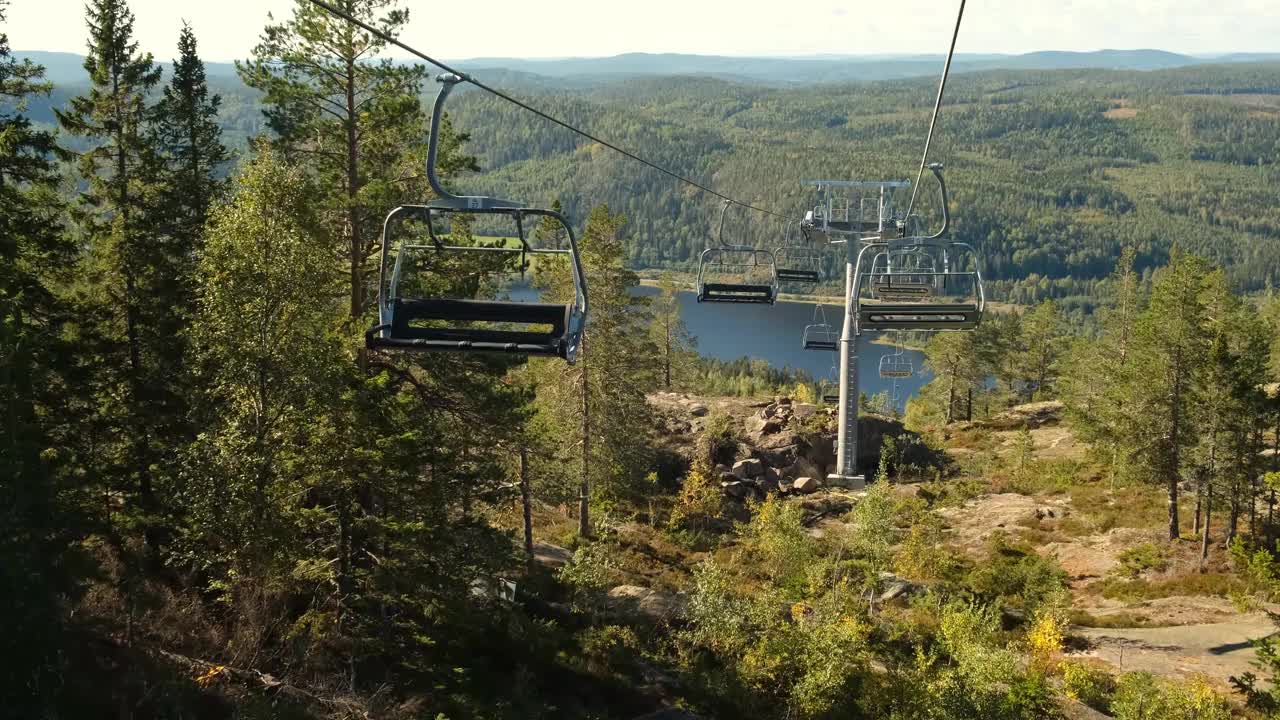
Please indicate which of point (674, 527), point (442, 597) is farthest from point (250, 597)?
point (674, 527)

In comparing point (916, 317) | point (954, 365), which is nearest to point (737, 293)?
point (916, 317)

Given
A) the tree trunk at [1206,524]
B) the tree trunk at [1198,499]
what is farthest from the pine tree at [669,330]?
the tree trunk at [1206,524]

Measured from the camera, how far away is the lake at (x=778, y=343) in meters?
118

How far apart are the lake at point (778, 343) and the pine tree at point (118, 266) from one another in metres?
90.1

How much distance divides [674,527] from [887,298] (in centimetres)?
1874

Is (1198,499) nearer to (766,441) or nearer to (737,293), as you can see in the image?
(766,441)

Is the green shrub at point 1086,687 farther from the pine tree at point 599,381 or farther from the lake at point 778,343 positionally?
the lake at point 778,343

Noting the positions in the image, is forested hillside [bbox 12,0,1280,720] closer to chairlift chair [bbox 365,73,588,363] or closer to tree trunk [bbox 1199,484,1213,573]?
chairlift chair [bbox 365,73,588,363]

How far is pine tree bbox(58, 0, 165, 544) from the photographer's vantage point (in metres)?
17.6

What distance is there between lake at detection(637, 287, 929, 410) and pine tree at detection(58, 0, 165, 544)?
9011 cm

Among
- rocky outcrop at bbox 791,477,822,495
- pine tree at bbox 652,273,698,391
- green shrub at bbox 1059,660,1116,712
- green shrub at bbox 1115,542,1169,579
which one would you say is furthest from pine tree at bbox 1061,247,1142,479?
pine tree at bbox 652,273,698,391

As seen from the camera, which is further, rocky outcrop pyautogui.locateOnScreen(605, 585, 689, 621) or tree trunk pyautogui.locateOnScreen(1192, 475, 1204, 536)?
tree trunk pyautogui.locateOnScreen(1192, 475, 1204, 536)

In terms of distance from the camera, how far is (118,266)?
18047mm

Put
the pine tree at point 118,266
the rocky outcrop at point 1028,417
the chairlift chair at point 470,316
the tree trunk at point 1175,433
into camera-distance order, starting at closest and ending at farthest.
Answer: the chairlift chair at point 470,316 < the pine tree at point 118,266 < the tree trunk at point 1175,433 < the rocky outcrop at point 1028,417
